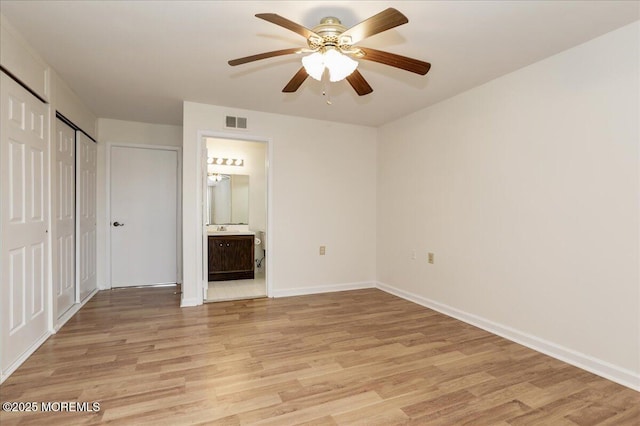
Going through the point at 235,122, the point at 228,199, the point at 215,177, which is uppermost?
the point at 235,122

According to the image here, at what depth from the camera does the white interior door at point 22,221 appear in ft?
7.06

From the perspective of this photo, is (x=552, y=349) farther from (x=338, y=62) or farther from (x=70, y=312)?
(x=70, y=312)

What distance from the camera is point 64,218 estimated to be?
3.34 m

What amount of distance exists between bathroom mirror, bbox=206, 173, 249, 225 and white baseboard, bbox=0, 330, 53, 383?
9.84ft

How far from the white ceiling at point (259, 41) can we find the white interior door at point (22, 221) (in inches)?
22.2

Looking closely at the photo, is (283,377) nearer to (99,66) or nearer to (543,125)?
(543,125)

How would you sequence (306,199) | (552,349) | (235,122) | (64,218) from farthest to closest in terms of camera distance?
(306,199)
(235,122)
(64,218)
(552,349)

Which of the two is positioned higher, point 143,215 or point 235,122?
point 235,122

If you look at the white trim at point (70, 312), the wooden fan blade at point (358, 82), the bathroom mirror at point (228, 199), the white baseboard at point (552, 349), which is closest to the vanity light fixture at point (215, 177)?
the bathroom mirror at point (228, 199)

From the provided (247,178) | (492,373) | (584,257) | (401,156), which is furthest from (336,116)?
(492,373)

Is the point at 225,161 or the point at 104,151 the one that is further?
the point at 225,161

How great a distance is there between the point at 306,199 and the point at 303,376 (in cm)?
255

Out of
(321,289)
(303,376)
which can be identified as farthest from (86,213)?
(303,376)

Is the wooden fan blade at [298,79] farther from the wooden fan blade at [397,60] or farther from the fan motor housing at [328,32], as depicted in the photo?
the wooden fan blade at [397,60]
